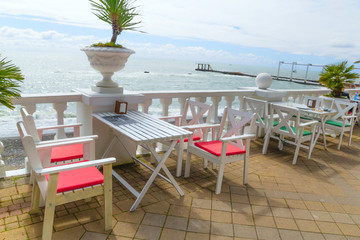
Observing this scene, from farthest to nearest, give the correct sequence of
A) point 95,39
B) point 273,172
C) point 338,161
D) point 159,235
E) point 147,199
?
point 338,161 < point 273,172 < point 95,39 < point 147,199 < point 159,235

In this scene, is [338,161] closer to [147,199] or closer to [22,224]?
[147,199]

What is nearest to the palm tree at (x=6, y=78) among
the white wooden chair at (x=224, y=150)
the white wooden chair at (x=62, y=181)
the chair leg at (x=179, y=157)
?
the white wooden chair at (x=62, y=181)

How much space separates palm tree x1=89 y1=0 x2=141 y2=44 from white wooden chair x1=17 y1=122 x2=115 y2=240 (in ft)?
5.75

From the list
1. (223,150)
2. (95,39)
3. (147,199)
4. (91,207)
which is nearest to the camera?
(91,207)

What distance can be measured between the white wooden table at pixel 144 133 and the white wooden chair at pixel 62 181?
43 cm

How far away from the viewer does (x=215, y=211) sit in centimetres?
283

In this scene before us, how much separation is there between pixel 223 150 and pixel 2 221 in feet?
7.43

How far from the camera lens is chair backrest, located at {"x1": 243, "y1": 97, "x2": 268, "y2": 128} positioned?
4.84 meters

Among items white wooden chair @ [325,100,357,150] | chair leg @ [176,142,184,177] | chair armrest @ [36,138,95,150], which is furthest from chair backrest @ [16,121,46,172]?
white wooden chair @ [325,100,357,150]

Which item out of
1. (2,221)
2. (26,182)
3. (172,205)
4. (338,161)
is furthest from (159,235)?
(338,161)

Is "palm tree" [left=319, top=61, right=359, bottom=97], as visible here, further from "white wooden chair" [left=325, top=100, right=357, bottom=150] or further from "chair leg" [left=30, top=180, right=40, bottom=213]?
"chair leg" [left=30, top=180, right=40, bottom=213]

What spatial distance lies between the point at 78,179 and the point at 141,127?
88cm

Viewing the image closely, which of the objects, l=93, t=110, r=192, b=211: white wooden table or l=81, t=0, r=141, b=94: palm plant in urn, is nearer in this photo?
l=93, t=110, r=192, b=211: white wooden table

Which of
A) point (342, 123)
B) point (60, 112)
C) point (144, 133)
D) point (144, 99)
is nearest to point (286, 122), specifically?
point (342, 123)
